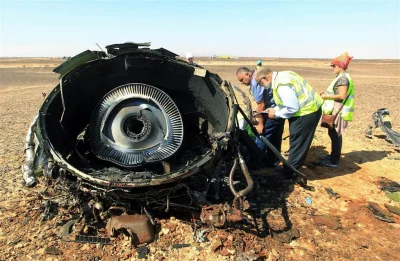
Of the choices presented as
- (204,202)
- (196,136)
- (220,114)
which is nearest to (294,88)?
(220,114)

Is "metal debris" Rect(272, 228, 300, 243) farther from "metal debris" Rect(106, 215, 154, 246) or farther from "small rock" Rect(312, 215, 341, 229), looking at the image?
"metal debris" Rect(106, 215, 154, 246)

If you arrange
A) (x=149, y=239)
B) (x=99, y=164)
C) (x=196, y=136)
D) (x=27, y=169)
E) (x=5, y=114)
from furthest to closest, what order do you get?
(x=5, y=114), (x=196, y=136), (x=99, y=164), (x=27, y=169), (x=149, y=239)

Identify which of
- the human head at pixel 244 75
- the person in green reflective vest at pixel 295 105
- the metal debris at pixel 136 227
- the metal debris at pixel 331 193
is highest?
the human head at pixel 244 75

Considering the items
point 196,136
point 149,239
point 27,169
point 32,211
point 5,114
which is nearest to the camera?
point 149,239

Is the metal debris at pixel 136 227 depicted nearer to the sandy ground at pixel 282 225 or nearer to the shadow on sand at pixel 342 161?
the sandy ground at pixel 282 225

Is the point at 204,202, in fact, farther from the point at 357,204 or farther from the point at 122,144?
the point at 357,204

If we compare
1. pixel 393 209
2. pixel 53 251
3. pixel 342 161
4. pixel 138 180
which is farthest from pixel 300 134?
pixel 53 251

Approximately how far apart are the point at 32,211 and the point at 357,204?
3949mm

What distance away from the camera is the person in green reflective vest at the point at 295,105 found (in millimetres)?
4457

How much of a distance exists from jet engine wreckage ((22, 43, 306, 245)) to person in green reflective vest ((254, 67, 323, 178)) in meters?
0.51

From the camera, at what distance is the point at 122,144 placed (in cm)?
434

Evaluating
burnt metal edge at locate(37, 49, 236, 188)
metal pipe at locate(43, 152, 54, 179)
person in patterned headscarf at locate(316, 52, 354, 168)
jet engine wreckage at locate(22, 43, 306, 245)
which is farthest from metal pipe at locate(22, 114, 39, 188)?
person in patterned headscarf at locate(316, 52, 354, 168)

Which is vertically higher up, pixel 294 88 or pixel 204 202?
pixel 294 88

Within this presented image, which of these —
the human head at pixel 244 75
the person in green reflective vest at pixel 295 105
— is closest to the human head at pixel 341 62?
the person in green reflective vest at pixel 295 105
